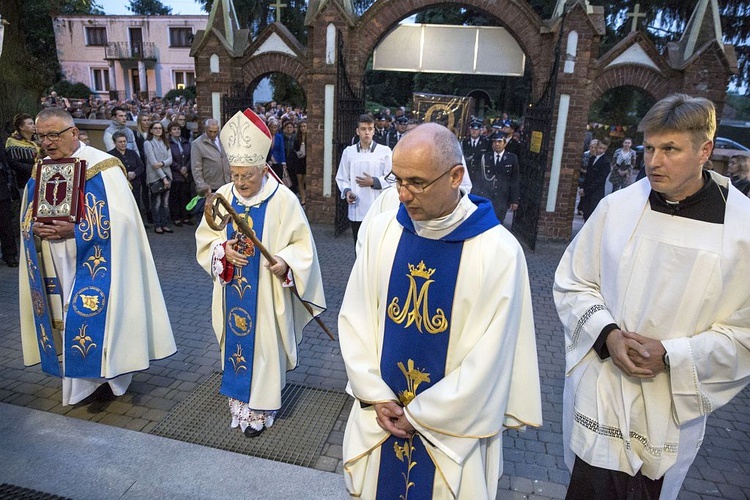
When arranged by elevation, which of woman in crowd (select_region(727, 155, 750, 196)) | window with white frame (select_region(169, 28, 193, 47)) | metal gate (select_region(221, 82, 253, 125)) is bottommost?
woman in crowd (select_region(727, 155, 750, 196))

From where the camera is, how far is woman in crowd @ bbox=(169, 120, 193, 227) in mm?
9602

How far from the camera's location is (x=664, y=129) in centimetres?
213

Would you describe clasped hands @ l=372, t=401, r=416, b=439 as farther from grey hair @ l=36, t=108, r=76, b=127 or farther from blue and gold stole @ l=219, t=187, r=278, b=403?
grey hair @ l=36, t=108, r=76, b=127

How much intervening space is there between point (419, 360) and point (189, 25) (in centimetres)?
4871

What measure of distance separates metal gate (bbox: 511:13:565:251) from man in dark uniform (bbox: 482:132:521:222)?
43 centimetres

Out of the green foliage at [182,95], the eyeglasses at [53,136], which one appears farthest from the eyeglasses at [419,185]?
the green foliage at [182,95]

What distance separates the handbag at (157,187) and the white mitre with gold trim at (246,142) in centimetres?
626

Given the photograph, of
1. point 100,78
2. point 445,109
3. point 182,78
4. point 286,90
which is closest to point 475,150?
point 445,109

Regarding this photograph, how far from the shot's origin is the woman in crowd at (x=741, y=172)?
222 inches

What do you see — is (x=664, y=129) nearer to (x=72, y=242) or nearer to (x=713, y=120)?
(x=713, y=120)

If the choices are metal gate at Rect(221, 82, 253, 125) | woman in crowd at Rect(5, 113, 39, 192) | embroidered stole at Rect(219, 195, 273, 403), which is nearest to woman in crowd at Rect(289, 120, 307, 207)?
metal gate at Rect(221, 82, 253, 125)

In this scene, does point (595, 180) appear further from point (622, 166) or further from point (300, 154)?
point (300, 154)

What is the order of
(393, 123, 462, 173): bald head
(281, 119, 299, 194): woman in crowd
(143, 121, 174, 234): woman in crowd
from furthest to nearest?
(281, 119, 299, 194): woman in crowd → (143, 121, 174, 234): woman in crowd → (393, 123, 462, 173): bald head

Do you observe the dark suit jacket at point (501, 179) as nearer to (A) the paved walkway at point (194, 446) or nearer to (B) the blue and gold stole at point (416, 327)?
(A) the paved walkway at point (194, 446)
